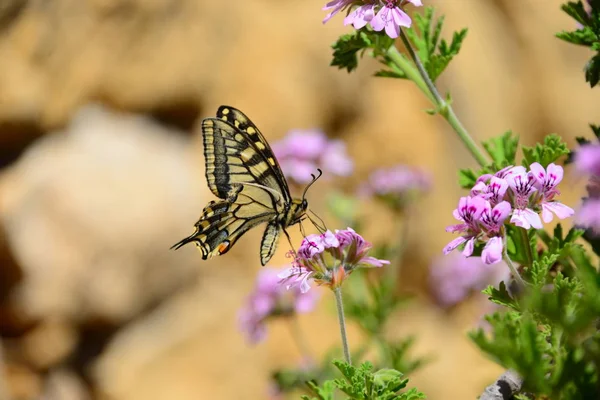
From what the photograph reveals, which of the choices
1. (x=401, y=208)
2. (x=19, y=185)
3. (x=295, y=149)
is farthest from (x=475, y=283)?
(x=19, y=185)

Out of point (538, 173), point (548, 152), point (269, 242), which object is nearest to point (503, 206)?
point (538, 173)

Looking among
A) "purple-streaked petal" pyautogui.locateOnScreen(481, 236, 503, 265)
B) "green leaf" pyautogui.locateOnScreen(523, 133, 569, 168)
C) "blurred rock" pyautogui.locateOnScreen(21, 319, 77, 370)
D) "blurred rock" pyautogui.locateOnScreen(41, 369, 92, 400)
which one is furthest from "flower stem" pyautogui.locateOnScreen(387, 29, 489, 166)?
"blurred rock" pyautogui.locateOnScreen(41, 369, 92, 400)

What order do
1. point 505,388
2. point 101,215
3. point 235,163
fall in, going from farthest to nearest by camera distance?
point 101,215 < point 235,163 < point 505,388

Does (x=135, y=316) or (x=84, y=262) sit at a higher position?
(x=84, y=262)

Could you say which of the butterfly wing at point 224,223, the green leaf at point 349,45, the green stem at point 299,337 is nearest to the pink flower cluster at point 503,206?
the green leaf at point 349,45

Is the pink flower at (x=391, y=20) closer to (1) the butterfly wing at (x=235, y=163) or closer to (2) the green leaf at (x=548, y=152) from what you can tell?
(2) the green leaf at (x=548, y=152)

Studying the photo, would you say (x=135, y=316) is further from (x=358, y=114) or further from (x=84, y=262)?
(x=358, y=114)

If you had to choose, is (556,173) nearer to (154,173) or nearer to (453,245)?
(453,245)

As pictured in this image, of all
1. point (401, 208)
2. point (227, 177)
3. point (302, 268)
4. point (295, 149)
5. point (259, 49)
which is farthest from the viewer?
point (259, 49)
